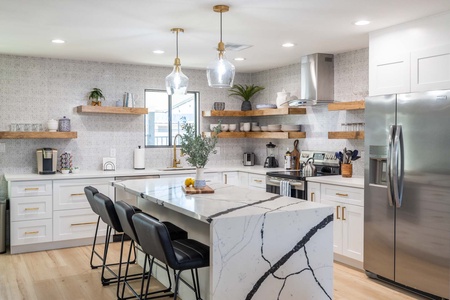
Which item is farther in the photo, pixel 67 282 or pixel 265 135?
pixel 265 135

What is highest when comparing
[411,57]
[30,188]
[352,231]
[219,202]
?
[411,57]

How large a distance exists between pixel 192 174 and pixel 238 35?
7.36ft

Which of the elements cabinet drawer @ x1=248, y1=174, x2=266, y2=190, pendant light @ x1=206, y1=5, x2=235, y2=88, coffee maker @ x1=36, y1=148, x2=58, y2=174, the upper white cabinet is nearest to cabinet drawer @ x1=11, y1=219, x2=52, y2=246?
coffee maker @ x1=36, y1=148, x2=58, y2=174

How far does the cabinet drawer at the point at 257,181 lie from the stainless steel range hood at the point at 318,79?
3.78 ft

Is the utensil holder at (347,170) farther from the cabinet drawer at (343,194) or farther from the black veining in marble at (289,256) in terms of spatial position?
the black veining in marble at (289,256)

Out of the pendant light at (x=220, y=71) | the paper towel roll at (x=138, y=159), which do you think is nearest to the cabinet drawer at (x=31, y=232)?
the paper towel roll at (x=138, y=159)

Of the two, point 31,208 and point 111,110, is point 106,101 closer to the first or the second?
point 111,110

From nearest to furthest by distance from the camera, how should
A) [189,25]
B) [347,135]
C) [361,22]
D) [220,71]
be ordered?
[220,71] < [361,22] < [189,25] < [347,135]

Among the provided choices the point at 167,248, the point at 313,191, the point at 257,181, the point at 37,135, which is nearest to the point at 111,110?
the point at 37,135

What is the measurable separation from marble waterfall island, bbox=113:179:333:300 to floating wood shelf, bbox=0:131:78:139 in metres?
2.92

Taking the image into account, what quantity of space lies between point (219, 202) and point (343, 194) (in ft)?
6.35

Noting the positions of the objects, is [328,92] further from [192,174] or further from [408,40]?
[192,174]

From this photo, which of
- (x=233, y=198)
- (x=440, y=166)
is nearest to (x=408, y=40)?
(x=440, y=166)

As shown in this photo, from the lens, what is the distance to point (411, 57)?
401 centimetres
